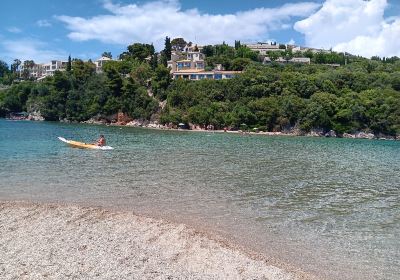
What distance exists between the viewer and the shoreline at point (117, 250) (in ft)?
33.5

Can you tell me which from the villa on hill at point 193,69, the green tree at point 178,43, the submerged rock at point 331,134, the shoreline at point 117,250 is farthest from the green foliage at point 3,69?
the shoreline at point 117,250

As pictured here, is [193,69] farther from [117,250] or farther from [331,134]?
[117,250]

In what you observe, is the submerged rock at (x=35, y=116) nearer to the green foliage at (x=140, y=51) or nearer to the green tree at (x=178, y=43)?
the green foliage at (x=140, y=51)

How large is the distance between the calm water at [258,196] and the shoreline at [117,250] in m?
1.32

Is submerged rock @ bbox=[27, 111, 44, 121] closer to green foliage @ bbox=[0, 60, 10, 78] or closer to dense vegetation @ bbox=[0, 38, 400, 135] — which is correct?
dense vegetation @ bbox=[0, 38, 400, 135]

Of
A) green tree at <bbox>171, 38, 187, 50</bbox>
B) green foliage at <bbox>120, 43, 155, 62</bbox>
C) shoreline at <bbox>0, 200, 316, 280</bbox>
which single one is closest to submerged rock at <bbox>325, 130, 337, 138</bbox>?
green foliage at <bbox>120, 43, 155, 62</bbox>

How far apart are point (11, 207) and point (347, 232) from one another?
13.2 meters

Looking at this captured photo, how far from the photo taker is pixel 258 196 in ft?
70.6

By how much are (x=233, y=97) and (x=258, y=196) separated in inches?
Answer: 3565

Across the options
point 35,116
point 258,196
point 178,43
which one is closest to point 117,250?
point 258,196

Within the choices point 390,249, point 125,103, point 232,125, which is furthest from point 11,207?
point 125,103

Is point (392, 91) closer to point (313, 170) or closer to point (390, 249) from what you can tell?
point (313, 170)

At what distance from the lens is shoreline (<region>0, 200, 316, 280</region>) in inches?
402

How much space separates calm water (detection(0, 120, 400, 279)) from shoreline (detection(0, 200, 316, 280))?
132 cm
